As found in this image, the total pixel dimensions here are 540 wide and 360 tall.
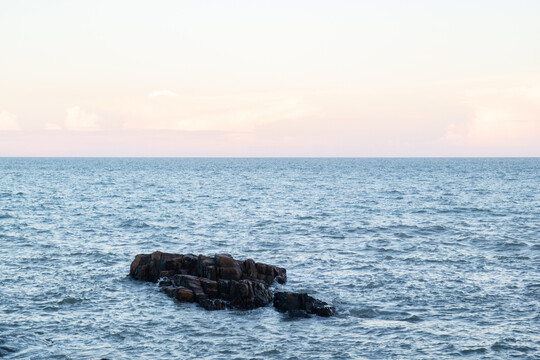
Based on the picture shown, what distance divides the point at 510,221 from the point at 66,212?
52.6 metres

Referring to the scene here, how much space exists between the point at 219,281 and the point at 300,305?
4.90 meters

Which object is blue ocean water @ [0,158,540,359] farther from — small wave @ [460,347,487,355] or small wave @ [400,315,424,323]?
small wave @ [400,315,424,323]

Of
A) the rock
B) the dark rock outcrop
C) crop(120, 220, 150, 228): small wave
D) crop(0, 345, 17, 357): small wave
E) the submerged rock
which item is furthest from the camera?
crop(120, 220, 150, 228): small wave

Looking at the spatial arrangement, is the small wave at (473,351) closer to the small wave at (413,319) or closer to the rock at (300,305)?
the small wave at (413,319)

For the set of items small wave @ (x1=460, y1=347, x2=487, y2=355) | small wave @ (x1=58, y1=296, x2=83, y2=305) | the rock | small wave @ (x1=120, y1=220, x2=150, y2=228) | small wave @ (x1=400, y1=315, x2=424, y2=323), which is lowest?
small wave @ (x1=460, y1=347, x2=487, y2=355)

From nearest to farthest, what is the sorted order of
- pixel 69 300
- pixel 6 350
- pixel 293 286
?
pixel 6 350, pixel 69 300, pixel 293 286

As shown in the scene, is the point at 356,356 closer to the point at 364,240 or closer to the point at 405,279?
the point at 405,279

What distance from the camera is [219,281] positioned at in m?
30.6

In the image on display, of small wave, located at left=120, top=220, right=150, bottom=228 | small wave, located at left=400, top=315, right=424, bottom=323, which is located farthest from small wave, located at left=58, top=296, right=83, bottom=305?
small wave, located at left=120, top=220, right=150, bottom=228

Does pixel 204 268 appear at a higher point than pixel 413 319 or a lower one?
higher

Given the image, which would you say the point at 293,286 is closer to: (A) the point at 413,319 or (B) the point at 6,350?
(A) the point at 413,319

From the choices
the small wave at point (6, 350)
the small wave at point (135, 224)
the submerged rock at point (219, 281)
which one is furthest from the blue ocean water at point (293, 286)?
the submerged rock at point (219, 281)

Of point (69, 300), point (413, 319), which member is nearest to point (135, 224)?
point (69, 300)

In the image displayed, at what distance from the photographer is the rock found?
27.9 m
